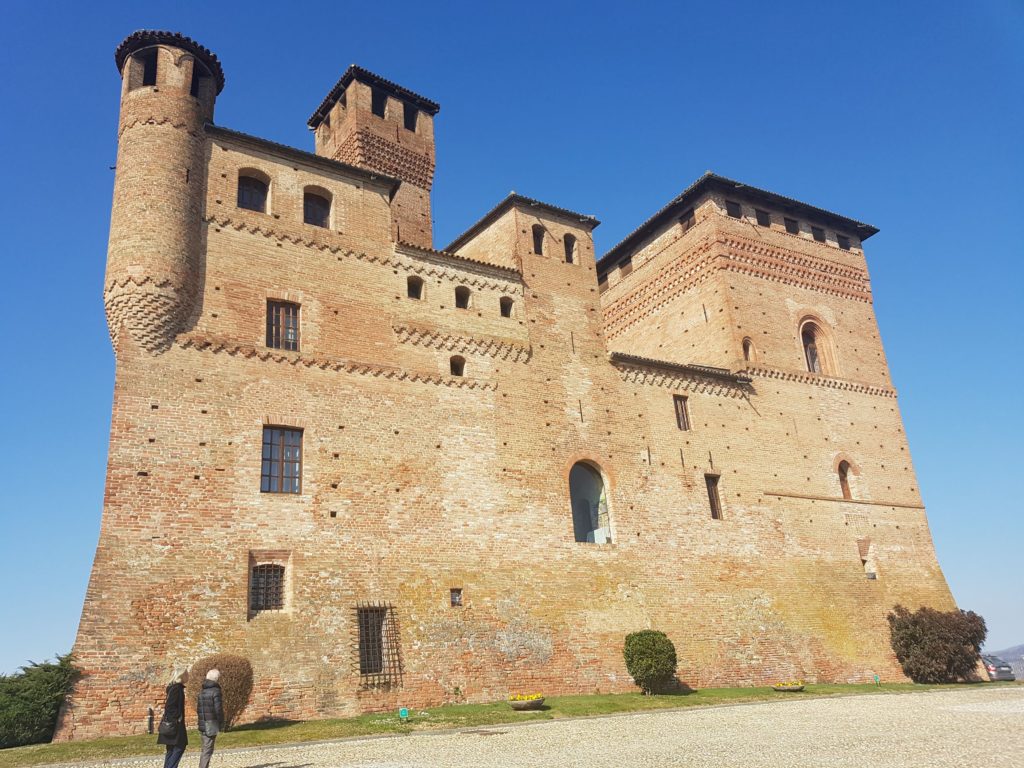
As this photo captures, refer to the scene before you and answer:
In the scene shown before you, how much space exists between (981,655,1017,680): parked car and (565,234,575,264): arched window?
2097 centimetres

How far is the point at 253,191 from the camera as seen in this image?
794 inches

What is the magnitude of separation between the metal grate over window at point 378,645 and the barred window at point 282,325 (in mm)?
6369

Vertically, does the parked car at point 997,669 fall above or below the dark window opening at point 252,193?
below

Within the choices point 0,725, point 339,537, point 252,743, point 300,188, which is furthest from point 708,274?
point 0,725

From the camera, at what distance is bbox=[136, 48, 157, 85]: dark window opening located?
1938 centimetres

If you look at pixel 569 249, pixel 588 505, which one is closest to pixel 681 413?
pixel 588 505

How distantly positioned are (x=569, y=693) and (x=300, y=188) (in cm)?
1439

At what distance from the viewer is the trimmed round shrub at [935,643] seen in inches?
969

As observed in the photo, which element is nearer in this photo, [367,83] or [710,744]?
[710,744]

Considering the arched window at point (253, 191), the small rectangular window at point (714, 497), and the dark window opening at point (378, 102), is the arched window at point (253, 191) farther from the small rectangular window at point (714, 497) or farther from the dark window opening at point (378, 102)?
the small rectangular window at point (714, 497)

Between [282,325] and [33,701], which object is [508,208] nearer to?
[282,325]

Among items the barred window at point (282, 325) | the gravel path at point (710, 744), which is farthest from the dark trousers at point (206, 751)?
the barred window at point (282, 325)

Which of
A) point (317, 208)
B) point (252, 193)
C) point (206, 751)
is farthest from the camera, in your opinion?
point (317, 208)

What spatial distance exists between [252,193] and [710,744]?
53.8ft
